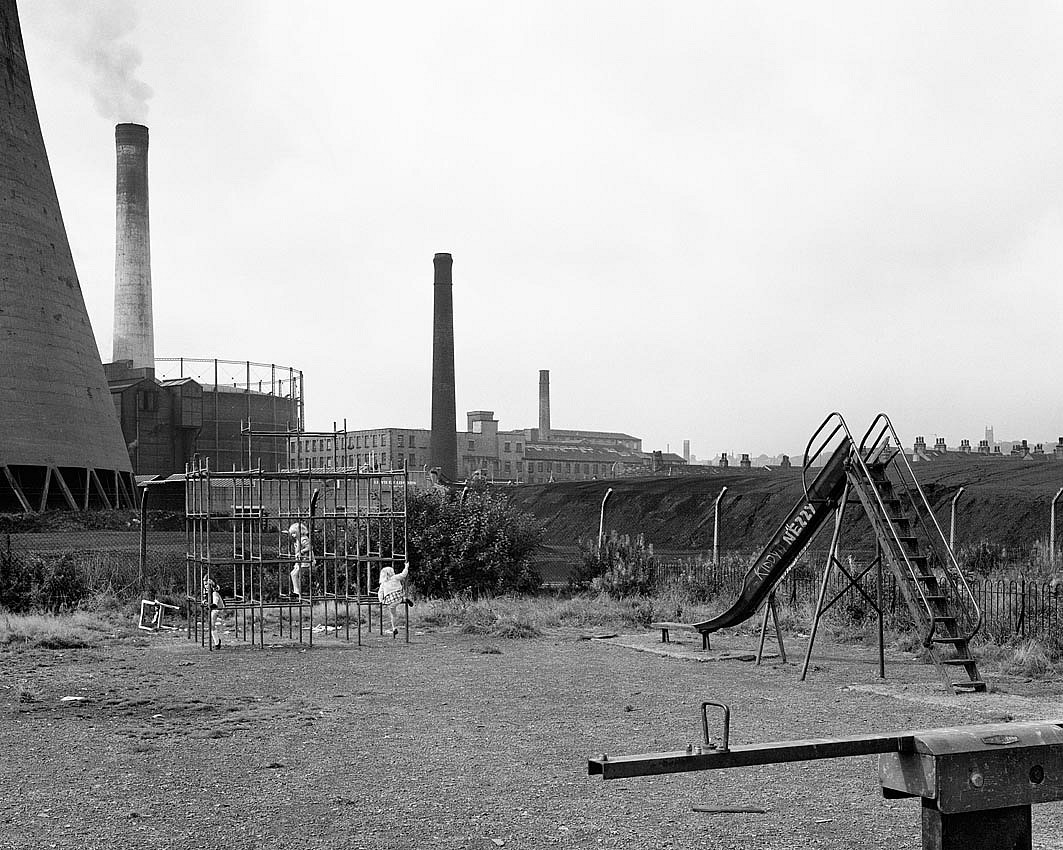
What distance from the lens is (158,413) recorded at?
176 ft

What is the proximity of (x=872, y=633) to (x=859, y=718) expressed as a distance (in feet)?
19.9

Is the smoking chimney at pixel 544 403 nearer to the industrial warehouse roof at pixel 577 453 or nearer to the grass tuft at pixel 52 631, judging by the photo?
the industrial warehouse roof at pixel 577 453

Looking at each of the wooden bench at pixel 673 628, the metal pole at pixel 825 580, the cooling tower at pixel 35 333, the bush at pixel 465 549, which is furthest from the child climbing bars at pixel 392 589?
the cooling tower at pixel 35 333

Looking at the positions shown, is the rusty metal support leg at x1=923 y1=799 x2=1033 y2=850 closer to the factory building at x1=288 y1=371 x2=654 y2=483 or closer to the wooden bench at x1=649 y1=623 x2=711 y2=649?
the wooden bench at x1=649 y1=623 x2=711 y2=649

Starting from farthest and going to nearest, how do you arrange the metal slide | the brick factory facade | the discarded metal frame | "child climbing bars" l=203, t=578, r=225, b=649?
the brick factory facade
"child climbing bars" l=203, t=578, r=225, b=649
the metal slide
the discarded metal frame

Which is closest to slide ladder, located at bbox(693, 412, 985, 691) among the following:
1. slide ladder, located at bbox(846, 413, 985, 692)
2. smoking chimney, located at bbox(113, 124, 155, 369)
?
slide ladder, located at bbox(846, 413, 985, 692)

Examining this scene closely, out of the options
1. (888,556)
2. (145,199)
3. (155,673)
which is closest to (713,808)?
(888,556)

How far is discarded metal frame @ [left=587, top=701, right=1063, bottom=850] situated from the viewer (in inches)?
125

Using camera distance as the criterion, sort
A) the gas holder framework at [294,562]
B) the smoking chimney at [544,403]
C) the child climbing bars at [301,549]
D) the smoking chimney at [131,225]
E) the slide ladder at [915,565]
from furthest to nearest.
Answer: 1. the smoking chimney at [544,403]
2. the smoking chimney at [131,225]
3. the child climbing bars at [301,549]
4. the gas holder framework at [294,562]
5. the slide ladder at [915,565]

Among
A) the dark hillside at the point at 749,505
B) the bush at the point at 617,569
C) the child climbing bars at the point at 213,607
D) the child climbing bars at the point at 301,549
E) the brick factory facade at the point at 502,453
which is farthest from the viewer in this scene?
the brick factory facade at the point at 502,453

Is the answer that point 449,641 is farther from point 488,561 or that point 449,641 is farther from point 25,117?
point 25,117

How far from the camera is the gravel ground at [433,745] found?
18.9ft

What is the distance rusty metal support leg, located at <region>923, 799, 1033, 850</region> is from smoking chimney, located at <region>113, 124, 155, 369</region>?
5206cm

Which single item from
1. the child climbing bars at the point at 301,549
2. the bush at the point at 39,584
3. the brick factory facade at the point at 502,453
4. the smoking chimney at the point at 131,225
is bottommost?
the bush at the point at 39,584
